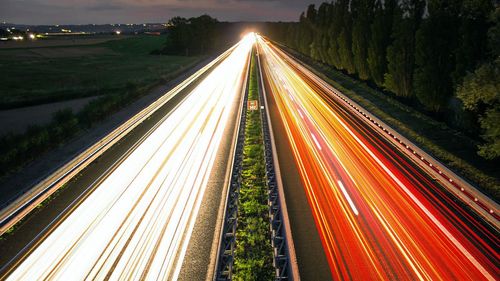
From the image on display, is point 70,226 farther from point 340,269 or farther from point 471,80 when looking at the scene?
point 471,80

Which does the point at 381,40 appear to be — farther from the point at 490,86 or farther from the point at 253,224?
the point at 253,224

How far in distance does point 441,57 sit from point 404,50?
5.70 metres

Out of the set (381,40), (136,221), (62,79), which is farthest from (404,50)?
(62,79)

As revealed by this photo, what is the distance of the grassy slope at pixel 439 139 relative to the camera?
14.9 meters

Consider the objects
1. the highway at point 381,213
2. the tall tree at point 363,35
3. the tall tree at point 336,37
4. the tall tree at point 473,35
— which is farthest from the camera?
the tall tree at point 336,37

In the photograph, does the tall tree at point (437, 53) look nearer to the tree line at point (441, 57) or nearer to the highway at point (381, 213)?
the tree line at point (441, 57)

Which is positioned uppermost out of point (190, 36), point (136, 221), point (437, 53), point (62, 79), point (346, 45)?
point (437, 53)

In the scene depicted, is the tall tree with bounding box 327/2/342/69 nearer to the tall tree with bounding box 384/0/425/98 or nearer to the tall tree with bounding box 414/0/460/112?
the tall tree with bounding box 384/0/425/98

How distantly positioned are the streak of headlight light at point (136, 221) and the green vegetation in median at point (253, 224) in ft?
6.14

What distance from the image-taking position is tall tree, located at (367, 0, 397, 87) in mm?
33250

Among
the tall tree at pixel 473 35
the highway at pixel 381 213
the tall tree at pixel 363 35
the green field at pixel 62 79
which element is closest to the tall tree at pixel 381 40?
the tall tree at pixel 363 35

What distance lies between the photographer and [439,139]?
64.8ft

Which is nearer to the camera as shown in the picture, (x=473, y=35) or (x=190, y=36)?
(x=473, y=35)

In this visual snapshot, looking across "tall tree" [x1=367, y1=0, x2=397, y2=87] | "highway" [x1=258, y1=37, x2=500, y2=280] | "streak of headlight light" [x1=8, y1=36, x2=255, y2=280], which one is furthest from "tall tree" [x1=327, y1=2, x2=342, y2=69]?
"streak of headlight light" [x1=8, y1=36, x2=255, y2=280]
